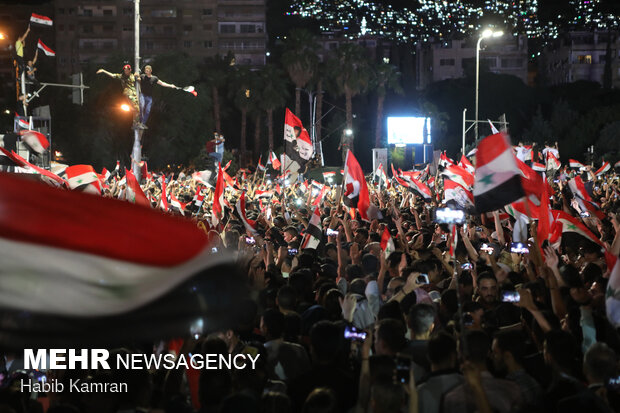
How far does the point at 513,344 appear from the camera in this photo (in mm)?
5074

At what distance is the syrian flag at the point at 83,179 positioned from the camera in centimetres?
1303

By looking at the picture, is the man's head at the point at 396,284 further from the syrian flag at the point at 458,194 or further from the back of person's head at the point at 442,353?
the syrian flag at the point at 458,194

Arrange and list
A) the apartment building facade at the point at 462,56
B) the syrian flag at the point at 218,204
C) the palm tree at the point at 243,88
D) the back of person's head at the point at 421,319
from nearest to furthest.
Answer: the back of person's head at the point at 421,319
the syrian flag at the point at 218,204
the palm tree at the point at 243,88
the apartment building facade at the point at 462,56


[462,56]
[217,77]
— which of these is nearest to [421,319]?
[217,77]

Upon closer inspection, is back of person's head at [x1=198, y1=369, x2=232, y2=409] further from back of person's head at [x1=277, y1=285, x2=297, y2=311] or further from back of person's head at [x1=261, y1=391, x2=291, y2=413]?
back of person's head at [x1=277, y1=285, x2=297, y2=311]

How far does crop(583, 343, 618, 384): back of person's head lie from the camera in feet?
15.4

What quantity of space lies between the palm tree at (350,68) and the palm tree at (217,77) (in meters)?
10.4

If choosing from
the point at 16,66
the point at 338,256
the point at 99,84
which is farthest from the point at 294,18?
the point at 338,256

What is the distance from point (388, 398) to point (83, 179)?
992 cm

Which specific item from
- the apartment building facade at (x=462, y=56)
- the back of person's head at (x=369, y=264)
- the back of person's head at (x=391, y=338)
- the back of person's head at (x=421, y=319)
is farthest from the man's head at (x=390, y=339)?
the apartment building facade at (x=462, y=56)

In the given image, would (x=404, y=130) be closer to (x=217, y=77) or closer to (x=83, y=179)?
(x=217, y=77)

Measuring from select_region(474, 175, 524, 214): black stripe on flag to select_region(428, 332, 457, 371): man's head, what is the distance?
2176 millimetres

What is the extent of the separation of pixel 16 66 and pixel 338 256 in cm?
1562

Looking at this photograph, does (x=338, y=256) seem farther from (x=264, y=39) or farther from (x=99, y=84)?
(x=264, y=39)
